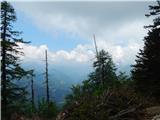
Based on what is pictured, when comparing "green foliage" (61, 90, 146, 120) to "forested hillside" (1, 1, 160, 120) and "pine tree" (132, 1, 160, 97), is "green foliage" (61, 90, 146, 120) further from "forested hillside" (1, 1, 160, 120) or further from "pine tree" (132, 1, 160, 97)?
"pine tree" (132, 1, 160, 97)

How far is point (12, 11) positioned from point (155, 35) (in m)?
13.2

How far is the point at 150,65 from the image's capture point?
1008 inches

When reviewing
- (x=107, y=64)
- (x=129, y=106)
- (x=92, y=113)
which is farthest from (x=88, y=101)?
(x=107, y=64)

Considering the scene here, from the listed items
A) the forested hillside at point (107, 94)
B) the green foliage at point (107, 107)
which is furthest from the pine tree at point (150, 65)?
the green foliage at point (107, 107)

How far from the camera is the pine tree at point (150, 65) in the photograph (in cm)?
2511

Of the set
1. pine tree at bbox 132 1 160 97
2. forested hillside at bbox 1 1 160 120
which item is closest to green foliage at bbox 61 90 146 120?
forested hillside at bbox 1 1 160 120

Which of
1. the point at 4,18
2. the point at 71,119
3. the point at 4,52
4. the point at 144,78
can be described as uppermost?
the point at 4,18

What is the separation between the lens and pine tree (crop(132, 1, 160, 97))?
25109 millimetres

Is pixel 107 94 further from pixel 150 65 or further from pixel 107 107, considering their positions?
pixel 150 65

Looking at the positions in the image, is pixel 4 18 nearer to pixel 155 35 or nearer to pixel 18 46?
pixel 18 46

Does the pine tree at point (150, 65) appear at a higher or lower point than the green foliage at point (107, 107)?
higher

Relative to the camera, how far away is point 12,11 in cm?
3231

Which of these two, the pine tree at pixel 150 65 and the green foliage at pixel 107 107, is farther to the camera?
the pine tree at pixel 150 65

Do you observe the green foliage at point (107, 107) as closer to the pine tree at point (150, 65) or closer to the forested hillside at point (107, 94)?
the forested hillside at point (107, 94)
